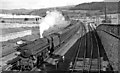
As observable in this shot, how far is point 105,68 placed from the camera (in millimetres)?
15352

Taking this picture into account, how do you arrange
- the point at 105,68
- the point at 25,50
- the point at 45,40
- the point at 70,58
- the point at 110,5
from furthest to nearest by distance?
the point at 110,5 < the point at 70,58 < the point at 45,40 < the point at 105,68 < the point at 25,50

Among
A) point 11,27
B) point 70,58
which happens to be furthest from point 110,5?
point 70,58

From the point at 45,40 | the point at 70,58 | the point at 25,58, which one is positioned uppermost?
the point at 45,40

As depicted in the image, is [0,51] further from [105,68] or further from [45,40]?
[105,68]

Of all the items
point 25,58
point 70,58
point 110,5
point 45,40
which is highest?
point 110,5

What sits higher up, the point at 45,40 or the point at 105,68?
the point at 45,40

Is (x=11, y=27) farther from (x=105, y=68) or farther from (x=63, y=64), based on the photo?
A: (x=105, y=68)

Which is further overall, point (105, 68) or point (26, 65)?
point (105, 68)

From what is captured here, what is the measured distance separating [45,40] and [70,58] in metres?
Result: 4.42

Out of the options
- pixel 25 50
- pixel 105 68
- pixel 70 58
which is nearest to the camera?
pixel 25 50

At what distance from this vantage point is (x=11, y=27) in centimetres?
4853

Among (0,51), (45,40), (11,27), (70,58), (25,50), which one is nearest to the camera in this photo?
(25,50)

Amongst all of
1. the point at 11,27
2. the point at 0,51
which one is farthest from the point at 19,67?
the point at 11,27

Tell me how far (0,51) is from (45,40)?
931 cm
